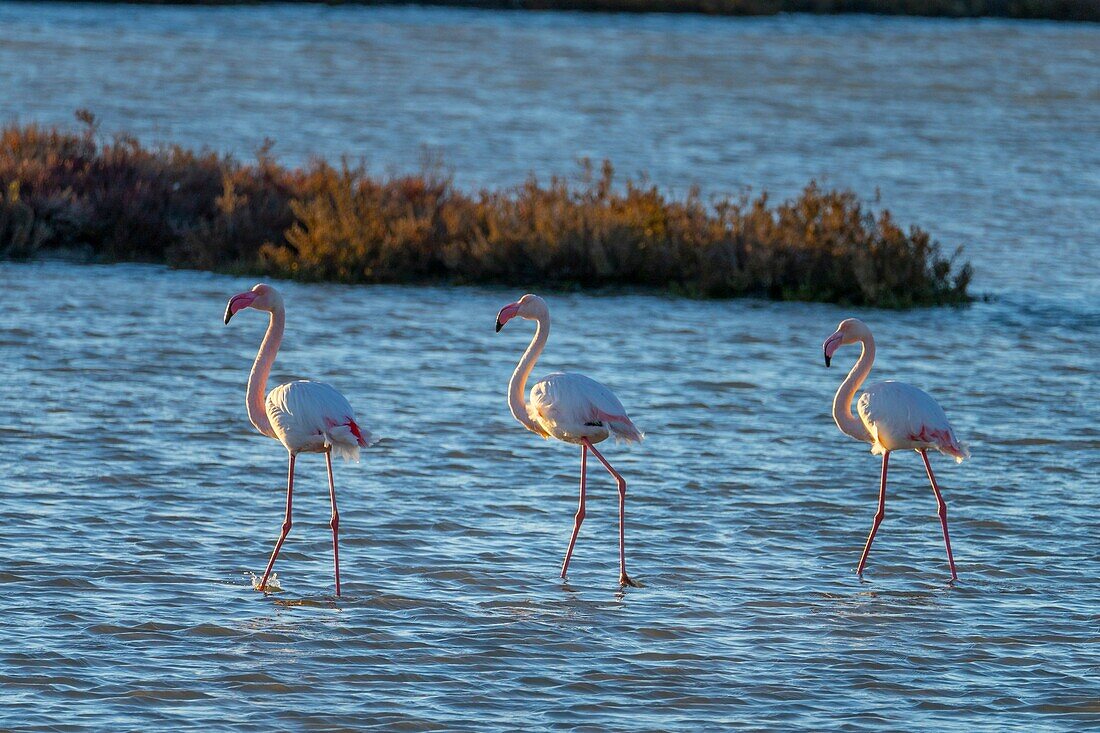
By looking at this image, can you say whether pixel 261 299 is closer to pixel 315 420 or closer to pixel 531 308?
pixel 315 420

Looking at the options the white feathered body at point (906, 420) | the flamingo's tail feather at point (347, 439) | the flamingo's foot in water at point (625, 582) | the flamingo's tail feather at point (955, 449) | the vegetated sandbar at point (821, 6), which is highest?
the vegetated sandbar at point (821, 6)

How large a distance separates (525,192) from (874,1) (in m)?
34.6

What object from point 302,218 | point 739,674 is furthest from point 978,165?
point 739,674

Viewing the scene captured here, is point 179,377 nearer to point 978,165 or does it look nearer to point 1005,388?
point 1005,388

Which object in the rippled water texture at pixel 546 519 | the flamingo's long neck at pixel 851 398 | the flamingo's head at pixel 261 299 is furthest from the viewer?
the flamingo's long neck at pixel 851 398

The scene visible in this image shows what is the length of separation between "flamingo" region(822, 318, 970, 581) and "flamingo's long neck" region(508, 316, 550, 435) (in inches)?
54.4

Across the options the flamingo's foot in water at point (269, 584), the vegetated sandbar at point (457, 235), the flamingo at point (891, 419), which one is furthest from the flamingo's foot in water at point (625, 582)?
the vegetated sandbar at point (457, 235)

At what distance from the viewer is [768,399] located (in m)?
12.1

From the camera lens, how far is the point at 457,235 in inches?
603

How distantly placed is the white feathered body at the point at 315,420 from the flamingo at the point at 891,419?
2260mm

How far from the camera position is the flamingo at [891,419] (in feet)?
27.6

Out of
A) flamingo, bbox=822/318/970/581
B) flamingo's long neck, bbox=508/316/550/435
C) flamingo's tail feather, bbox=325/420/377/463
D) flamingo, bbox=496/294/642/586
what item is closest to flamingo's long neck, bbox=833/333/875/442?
flamingo, bbox=822/318/970/581

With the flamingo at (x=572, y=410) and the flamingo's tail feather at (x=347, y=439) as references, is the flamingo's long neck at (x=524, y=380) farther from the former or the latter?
the flamingo's tail feather at (x=347, y=439)

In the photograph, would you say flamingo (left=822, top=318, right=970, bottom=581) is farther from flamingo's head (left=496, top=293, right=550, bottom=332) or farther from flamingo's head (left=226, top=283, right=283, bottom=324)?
flamingo's head (left=226, top=283, right=283, bottom=324)
